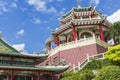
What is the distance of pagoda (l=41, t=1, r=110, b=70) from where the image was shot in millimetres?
40469

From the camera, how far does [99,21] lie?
44.3 metres

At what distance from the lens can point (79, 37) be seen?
4631cm

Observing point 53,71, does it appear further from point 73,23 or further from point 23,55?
point 73,23

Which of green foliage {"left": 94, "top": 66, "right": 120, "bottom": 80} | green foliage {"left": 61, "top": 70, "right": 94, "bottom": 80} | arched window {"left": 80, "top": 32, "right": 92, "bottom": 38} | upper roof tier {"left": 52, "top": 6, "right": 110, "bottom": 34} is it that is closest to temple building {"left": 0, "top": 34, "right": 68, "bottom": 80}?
green foliage {"left": 61, "top": 70, "right": 94, "bottom": 80}

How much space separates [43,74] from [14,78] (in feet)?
11.8

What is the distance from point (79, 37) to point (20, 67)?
58.1 ft

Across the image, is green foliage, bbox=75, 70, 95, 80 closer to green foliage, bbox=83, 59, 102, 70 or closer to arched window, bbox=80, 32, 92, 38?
green foliage, bbox=83, 59, 102, 70

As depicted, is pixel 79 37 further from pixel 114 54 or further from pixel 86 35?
pixel 114 54

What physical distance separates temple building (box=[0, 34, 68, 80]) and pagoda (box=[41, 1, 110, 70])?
5.60 m

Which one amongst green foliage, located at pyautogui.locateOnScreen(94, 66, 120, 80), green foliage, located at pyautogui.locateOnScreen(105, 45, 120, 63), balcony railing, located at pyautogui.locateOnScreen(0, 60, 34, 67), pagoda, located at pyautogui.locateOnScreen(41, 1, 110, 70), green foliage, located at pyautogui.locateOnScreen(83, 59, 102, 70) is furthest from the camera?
pagoda, located at pyautogui.locateOnScreen(41, 1, 110, 70)

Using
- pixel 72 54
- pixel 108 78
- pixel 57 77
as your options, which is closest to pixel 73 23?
pixel 72 54

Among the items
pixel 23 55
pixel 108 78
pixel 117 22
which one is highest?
pixel 117 22

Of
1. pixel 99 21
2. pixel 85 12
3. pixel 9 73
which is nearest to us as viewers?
pixel 9 73

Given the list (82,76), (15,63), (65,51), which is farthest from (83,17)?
(82,76)
